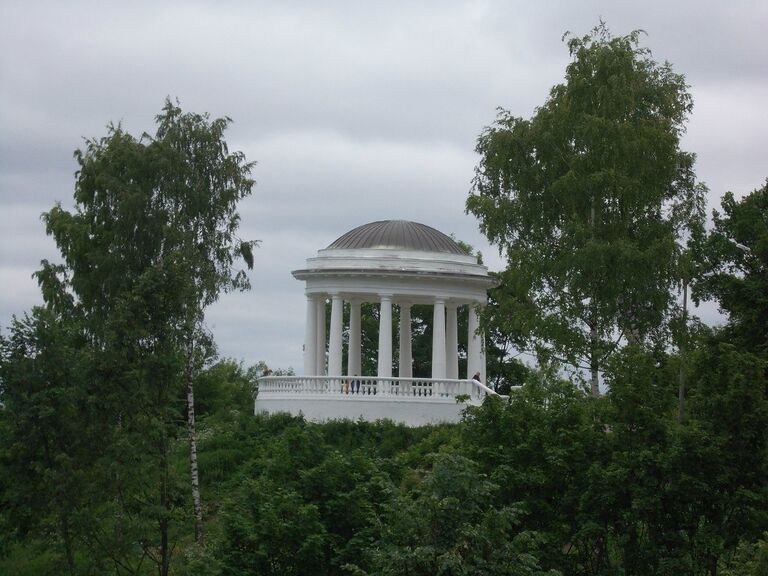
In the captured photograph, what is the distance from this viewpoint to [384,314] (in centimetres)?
5519

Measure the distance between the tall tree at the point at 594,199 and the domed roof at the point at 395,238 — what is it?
8.56m

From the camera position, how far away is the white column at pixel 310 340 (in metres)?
56.7

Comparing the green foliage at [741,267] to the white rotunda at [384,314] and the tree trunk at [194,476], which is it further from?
the tree trunk at [194,476]

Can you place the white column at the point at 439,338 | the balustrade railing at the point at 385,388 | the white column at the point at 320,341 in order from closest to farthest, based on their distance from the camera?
1. the balustrade railing at the point at 385,388
2. the white column at the point at 439,338
3. the white column at the point at 320,341

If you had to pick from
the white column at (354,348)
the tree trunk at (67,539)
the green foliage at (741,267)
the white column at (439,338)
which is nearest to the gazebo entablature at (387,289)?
the white column at (439,338)

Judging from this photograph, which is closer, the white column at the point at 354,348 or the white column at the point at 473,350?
the white column at the point at 473,350

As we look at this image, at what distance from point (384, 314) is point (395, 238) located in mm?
3075

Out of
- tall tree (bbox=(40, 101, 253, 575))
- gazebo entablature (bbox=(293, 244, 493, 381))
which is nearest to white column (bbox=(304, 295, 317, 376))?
gazebo entablature (bbox=(293, 244, 493, 381))

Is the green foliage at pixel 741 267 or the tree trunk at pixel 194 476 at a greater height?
the green foliage at pixel 741 267

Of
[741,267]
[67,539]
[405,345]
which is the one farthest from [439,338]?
[67,539]

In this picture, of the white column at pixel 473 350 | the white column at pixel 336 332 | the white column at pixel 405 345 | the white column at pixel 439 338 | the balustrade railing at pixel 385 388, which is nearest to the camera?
the balustrade railing at pixel 385 388

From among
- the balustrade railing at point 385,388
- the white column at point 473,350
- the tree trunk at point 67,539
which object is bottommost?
the tree trunk at point 67,539

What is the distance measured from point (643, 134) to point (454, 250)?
1349 cm

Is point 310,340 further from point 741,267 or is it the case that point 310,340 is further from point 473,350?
point 741,267
